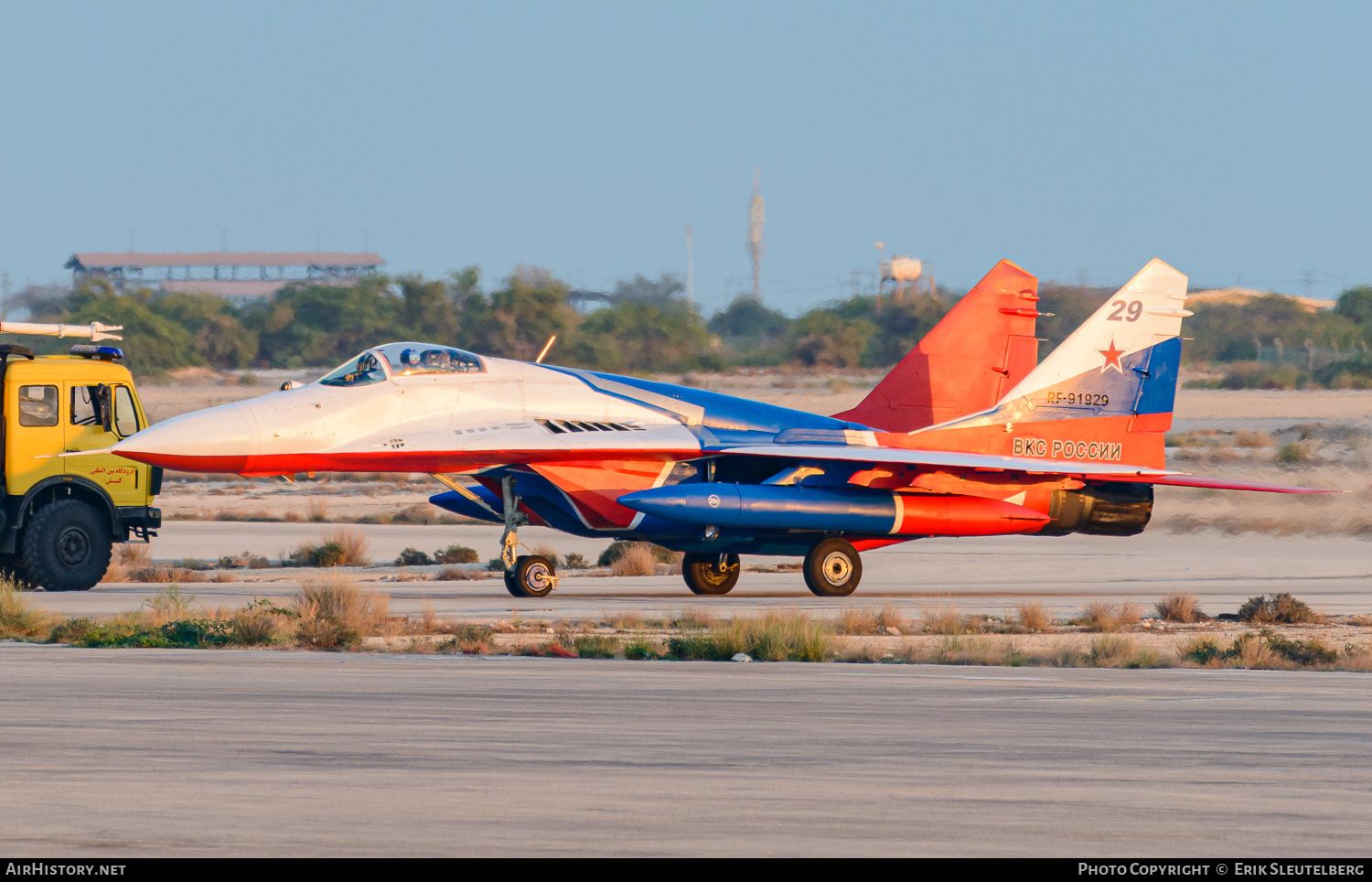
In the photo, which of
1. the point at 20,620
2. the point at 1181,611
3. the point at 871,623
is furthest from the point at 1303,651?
the point at 20,620

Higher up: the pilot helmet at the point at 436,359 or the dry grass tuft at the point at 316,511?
the pilot helmet at the point at 436,359

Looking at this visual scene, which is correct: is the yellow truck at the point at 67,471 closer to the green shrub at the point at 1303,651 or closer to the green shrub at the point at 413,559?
the green shrub at the point at 413,559

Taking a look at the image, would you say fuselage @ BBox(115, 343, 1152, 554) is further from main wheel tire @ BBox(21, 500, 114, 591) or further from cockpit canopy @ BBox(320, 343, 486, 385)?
main wheel tire @ BBox(21, 500, 114, 591)

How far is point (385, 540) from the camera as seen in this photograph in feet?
101

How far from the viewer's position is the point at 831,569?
2162 cm

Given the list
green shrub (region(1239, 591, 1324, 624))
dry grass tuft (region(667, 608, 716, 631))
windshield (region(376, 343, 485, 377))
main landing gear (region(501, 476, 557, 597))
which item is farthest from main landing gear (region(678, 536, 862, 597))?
green shrub (region(1239, 591, 1324, 624))

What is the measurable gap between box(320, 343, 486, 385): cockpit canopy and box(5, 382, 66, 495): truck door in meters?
3.16

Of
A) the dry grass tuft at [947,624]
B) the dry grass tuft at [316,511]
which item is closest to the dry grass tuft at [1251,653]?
the dry grass tuft at [947,624]

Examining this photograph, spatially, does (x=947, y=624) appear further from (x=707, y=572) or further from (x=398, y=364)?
(x=398, y=364)

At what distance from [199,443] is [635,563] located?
9350 mm

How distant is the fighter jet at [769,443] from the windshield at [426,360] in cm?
2

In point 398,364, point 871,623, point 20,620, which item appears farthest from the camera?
point 398,364

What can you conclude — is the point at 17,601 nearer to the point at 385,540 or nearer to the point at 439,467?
the point at 439,467

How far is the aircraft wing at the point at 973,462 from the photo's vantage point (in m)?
21.1
